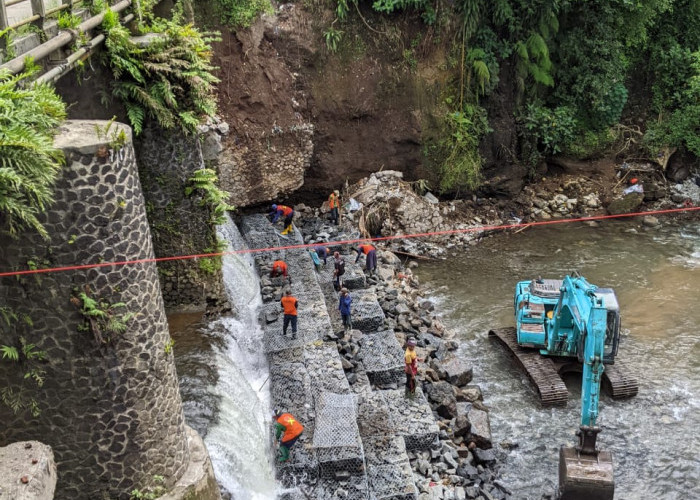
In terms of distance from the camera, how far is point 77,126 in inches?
267

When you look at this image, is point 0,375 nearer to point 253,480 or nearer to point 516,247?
point 253,480

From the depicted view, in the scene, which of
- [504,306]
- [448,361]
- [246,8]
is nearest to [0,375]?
[448,361]

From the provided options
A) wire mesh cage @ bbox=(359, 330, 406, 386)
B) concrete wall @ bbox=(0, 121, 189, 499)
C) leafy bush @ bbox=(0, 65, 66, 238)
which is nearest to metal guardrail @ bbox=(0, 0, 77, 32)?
leafy bush @ bbox=(0, 65, 66, 238)

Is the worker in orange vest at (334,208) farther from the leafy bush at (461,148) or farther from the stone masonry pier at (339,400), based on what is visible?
the leafy bush at (461,148)

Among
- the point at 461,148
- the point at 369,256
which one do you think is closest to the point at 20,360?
the point at 369,256

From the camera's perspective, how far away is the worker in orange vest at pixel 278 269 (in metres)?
14.5

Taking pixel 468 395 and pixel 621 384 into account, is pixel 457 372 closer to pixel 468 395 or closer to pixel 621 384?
pixel 468 395

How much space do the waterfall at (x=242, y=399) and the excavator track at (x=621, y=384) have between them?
6.63 m

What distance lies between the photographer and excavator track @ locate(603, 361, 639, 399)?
12328mm

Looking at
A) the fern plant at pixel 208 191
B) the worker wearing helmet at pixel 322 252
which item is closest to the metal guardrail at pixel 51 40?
the fern plant at pixel 208 191

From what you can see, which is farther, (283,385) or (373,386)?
(373,386)

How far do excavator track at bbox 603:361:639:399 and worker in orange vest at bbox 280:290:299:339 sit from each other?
6208mm

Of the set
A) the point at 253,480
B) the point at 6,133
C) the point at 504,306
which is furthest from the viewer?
the point at 504,306

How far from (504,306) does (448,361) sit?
3486 mm
